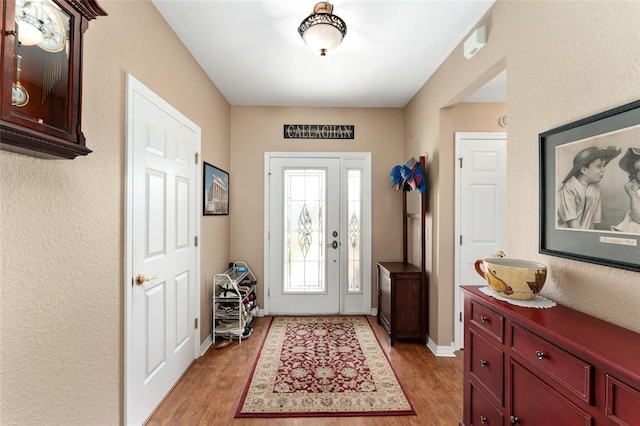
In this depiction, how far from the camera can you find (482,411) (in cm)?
156

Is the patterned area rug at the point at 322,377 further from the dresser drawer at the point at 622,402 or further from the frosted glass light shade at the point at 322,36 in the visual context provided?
the frosted glass light shade at the point at 322,36

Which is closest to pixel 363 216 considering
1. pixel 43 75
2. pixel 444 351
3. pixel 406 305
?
pixel 406 305

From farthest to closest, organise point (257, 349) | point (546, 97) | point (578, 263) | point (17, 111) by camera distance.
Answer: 1. point (257, 349)
2. point (546, 97)
3. point (578, 263)
4. point (17, 111)

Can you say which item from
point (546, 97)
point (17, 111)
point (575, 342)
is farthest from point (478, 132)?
point (17, 111)

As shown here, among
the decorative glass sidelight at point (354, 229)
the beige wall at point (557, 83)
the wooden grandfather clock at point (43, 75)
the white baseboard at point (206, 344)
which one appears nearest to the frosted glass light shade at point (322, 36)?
the beige wall at point (557, 83)

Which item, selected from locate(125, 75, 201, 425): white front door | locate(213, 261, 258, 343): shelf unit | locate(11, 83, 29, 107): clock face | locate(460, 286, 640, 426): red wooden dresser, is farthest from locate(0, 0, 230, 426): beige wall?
locate(460, 286, 640, 426): red wooden dresser

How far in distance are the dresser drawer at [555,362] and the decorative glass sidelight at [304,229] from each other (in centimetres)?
272

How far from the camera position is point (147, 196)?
6.22ft

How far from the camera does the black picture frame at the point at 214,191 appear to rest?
2893 millimetres

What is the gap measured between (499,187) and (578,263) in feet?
6.07

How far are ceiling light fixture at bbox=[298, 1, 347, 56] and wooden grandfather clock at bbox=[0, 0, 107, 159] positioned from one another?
120cm

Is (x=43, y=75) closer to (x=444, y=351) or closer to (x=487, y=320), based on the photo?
(x=487, y=320)

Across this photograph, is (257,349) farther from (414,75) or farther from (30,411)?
(414,75)

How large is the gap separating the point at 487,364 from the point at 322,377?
4.51 ft
